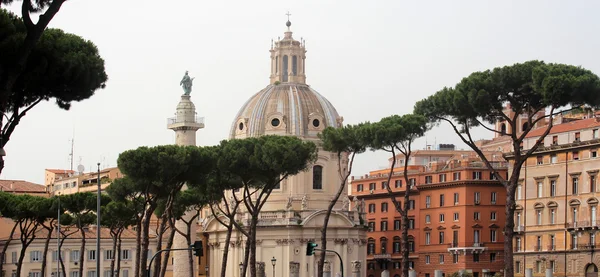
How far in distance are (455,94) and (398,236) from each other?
5633 cm

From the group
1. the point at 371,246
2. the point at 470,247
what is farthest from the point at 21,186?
the point at 470,247

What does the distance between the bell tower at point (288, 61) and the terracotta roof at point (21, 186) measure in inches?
1200

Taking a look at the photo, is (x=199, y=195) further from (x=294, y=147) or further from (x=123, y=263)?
(x=123, y=263)

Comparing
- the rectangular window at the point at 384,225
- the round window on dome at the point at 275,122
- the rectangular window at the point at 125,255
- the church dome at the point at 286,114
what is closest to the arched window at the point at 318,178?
the church dome at the point at 286,114

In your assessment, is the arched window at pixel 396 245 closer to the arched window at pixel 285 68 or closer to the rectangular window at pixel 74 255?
the arched window at pixel 285 68

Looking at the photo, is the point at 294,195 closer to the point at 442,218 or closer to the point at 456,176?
the point at 442,218

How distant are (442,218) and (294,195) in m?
13.5

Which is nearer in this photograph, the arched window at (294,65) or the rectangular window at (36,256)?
the rectangular window at (36,256)

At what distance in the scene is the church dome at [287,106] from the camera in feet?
390

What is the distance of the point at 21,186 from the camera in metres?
139

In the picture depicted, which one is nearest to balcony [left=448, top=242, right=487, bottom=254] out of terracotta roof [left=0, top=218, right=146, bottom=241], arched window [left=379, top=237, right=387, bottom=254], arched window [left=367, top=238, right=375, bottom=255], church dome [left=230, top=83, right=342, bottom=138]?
arched window [left=379, top=237, right=387, bottom=254]

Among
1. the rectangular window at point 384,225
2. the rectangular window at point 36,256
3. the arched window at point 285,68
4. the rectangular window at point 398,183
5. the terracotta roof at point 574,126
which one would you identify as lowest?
the rectangular window at point 36,256

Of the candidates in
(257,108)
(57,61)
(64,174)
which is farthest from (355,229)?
(57,61)

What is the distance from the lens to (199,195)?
90.5 meters
